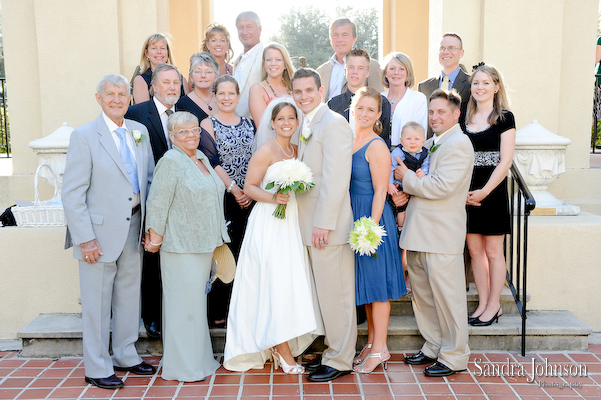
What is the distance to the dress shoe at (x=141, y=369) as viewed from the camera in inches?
167

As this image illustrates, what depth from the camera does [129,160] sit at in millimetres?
4121

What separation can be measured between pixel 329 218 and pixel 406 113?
5.31 ft

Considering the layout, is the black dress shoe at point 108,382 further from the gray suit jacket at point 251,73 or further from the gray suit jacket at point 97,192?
the gray suit jacket at point 251,73

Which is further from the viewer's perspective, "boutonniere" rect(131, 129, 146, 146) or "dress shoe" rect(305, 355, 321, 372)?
"dress shoe" rect(305, 355, 321, 372)

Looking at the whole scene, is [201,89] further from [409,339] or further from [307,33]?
[307,33]

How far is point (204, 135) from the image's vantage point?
4516 millimetres

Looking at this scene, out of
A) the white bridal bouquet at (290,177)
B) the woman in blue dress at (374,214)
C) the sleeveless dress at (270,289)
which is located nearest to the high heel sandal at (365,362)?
the woman in blue dress at (374,214)

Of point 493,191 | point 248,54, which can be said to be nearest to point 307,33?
point 248,54

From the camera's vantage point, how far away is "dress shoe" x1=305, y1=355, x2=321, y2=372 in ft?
14.2

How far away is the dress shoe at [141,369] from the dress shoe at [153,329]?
326mm

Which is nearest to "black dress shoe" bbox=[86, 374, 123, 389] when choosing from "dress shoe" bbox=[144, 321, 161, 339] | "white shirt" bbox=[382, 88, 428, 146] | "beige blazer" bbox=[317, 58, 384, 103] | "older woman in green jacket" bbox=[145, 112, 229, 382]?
"older woman in green jacket" bbox=[145, 112, 229, 382]

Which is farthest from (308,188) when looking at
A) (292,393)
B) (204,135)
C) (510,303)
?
(510,303)

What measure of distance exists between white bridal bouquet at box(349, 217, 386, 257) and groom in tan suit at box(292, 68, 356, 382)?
13 centimetres

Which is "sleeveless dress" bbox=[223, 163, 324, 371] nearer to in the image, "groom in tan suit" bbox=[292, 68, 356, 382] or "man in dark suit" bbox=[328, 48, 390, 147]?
"groom in tan suit" bbox=[292, 68, 356, 382]
